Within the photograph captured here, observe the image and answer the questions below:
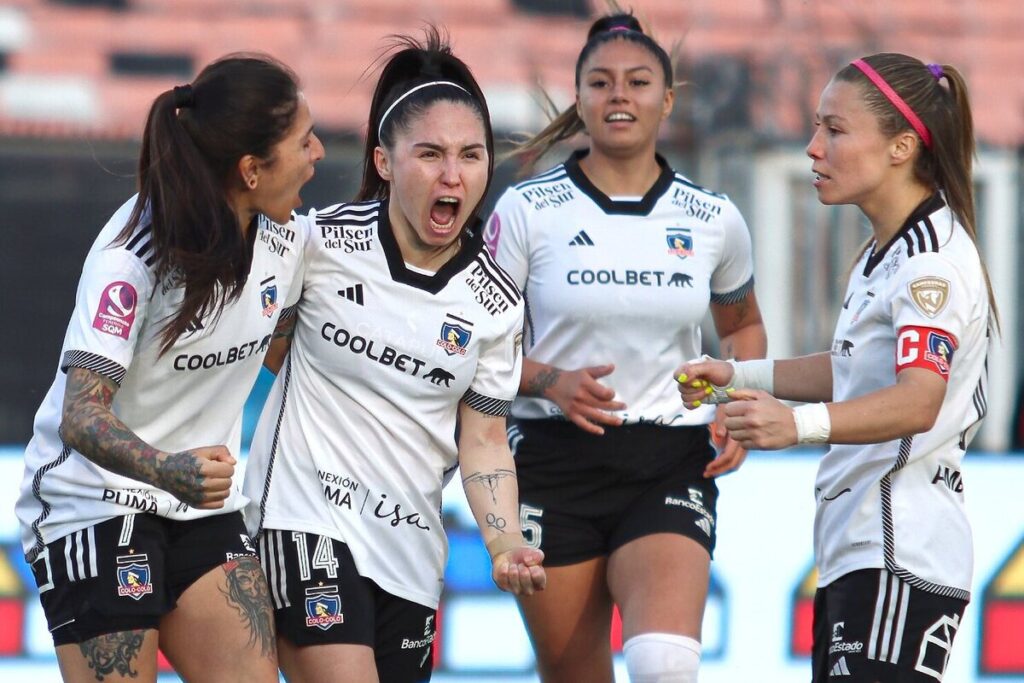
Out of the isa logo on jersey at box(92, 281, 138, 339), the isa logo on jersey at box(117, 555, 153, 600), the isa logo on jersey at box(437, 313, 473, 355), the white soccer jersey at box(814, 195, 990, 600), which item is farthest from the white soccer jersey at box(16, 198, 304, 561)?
the white soccer jersey at box(814, 195, 990, 600)

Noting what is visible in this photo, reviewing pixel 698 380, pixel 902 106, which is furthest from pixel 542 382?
pixel 902 106

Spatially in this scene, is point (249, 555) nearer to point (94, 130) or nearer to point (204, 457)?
point (204, 457)

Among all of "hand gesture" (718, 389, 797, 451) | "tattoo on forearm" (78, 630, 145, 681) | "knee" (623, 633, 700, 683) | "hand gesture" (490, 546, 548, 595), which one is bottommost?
"tattoo on forearm" (78, 630, 145, 681)

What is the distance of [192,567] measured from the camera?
3.02 metres

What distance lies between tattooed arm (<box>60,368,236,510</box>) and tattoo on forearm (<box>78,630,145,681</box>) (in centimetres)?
38

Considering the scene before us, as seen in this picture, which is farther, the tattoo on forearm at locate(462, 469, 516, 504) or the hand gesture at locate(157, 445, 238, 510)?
the tattoo on forearm at locate(462, 469, 516, 504)

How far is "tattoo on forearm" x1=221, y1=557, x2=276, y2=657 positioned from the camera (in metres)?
3.02

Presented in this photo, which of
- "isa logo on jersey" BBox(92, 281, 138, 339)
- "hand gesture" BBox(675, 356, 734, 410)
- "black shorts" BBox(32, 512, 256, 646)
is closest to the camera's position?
"isa logo on jersey" BBox(92, 281, 138, 339)

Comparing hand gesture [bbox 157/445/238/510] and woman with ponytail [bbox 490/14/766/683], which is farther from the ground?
woman with ponytail [bbox 490/14/766/683]

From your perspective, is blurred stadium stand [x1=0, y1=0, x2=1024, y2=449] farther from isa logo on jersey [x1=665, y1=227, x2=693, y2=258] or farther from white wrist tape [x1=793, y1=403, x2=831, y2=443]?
white wrist tape [x1=793, y1=403, x2=831, y2=443]

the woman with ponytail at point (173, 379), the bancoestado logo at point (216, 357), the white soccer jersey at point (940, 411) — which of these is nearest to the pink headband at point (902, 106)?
the white soccer jersey at point (940, 411)

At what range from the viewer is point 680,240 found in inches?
153

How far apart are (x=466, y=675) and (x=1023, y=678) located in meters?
1.95

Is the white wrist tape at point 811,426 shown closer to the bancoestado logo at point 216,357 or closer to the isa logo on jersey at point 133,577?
A: the bancoestado logo at point 216,357
